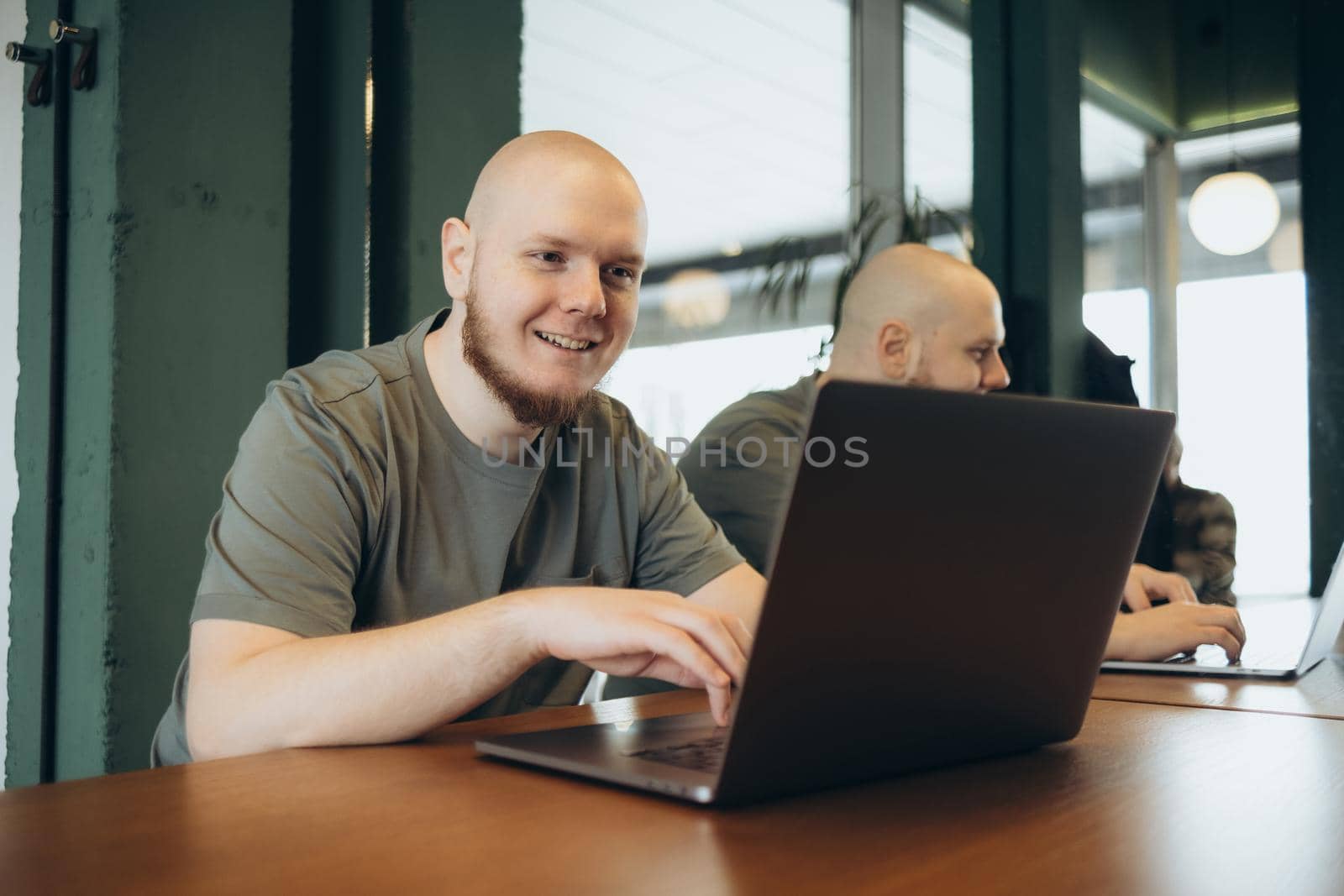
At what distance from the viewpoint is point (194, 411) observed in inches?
76.6

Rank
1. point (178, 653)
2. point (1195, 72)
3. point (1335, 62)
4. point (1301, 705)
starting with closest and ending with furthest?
1. point (1301, 705)
2. point (178, 653)
3. point (1335, 62)
4. point (1195, 72)

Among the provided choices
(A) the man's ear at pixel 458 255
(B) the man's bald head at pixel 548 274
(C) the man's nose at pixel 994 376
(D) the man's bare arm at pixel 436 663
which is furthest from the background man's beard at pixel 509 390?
(C) the man's nose at pixel 994 376

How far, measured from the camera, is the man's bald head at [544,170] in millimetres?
1541

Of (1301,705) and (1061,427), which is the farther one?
(1301,705)

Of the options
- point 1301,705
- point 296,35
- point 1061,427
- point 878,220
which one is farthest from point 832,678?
point 878,220

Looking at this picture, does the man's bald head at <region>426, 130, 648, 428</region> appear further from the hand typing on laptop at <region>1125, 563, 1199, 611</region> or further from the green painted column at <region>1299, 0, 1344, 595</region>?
the green painted column at <region>1299, 0, 1344, 595</region>

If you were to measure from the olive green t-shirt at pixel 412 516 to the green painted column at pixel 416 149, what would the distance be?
640mm

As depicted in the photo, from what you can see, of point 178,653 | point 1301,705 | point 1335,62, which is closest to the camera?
point 1301,705

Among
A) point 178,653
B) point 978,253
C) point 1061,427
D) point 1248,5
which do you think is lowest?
point 178,653

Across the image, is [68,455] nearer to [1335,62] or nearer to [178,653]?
[178,653]

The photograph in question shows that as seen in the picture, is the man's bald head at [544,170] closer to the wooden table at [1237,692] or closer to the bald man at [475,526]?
the bald man at [475,526]

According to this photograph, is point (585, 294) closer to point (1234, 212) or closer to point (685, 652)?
point (685, 652)

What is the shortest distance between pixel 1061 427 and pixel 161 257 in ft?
5.54

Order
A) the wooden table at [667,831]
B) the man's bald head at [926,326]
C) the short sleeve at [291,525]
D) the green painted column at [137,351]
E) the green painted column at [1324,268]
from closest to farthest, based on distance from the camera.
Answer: the wooden table at [667,831] → the short sleeve at [291,525] → the green painted column at [137,351] → the man's bald head at [926,326] → the green painted column at [1324,268]
